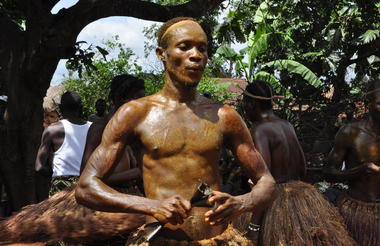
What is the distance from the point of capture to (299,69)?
1185 cm

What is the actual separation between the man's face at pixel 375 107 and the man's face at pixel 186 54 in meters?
2.38

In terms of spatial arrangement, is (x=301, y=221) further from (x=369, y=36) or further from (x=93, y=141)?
(x=369, y=36)

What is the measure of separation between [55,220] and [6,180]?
108 inches

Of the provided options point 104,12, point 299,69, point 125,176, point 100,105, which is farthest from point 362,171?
point 299,69

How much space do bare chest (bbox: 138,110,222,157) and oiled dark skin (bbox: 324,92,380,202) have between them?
2267 millimetres

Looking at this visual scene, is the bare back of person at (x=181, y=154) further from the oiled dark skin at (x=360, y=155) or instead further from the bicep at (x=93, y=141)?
the oiled dark skin at (x=360, y=155)

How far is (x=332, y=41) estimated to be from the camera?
1256cm

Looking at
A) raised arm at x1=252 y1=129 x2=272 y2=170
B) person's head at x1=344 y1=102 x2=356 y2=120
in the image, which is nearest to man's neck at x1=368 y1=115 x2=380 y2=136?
raised arm at x1=252 y1=129 x2=272 y2=170

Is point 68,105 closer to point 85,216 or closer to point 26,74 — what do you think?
point 26,74

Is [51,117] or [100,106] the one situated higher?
[100,106]

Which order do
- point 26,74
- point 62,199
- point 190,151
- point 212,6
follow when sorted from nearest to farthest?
point 190,151, point 62,199, point 26,74, point 212,6

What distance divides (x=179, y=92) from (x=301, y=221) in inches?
83.4

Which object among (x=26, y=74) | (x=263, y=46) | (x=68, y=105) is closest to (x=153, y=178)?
(x=68, y=105)

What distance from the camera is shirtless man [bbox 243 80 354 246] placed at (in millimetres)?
4121
